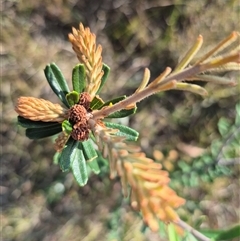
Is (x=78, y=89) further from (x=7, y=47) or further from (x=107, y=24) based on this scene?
(x=107, y=24)

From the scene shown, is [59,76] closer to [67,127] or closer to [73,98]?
[73,98]

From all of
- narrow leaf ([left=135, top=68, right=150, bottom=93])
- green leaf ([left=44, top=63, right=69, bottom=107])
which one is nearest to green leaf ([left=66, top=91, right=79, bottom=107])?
green leaf ([left=44, top=63, right=69, bottom=107])

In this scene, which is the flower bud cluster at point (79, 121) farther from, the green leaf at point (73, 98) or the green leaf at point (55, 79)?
the green leaf at point (55, 79)

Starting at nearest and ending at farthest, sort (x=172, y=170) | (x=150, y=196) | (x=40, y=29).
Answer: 1. (x=150, y=196)
2. (x=172, y=170)
3. (x=40, y=29)

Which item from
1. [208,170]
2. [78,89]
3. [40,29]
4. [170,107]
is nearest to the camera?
[78,89]

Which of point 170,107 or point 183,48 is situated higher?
point 183,48

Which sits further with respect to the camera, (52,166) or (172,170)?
(52,166)

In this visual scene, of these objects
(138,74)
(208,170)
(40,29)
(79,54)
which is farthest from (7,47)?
(79,54)

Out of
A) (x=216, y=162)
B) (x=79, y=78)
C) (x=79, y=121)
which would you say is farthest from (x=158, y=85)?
(x=216, y=162)
